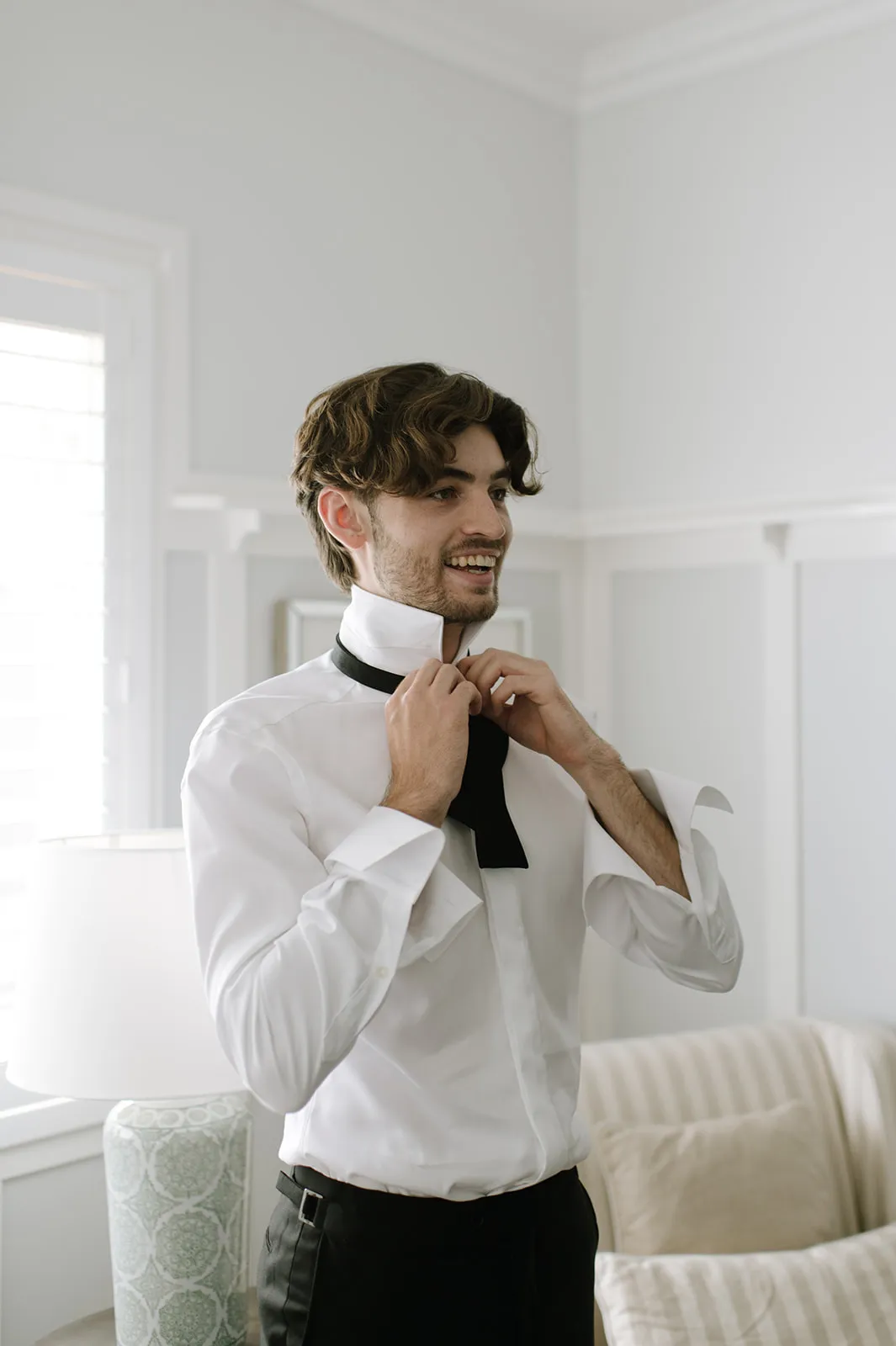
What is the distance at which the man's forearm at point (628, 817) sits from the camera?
138cm

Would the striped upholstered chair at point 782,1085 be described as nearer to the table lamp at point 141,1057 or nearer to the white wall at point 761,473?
the white wall at point 761,473

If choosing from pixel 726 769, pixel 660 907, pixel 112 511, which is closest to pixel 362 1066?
pixel 660 907

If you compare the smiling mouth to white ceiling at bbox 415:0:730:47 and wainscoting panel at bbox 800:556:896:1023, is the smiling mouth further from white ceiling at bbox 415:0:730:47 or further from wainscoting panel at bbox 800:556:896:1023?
white ceiling at bbox 415:0:730:47

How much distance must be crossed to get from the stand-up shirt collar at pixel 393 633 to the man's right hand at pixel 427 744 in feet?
0.27

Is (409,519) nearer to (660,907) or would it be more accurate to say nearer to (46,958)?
(660,907)

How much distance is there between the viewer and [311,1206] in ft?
4.16

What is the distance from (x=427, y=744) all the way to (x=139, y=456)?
3.82ft

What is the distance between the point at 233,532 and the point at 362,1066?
1.25 metres

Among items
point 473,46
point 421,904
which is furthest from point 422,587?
point 473,46

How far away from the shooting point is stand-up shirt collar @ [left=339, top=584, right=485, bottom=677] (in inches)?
52.7

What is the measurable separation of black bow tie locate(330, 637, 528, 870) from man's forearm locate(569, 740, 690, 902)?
0.29 ft

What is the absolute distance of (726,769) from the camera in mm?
2744

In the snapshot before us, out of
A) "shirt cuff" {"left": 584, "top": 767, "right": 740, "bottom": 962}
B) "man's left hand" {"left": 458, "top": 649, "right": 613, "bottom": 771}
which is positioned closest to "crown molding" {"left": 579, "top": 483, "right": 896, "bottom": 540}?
"shirt cuff" {"left": 584, "top": 767, "right": 740, "bottom": 962}

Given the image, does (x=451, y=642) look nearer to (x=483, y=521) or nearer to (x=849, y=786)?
(x=483, y=521)
